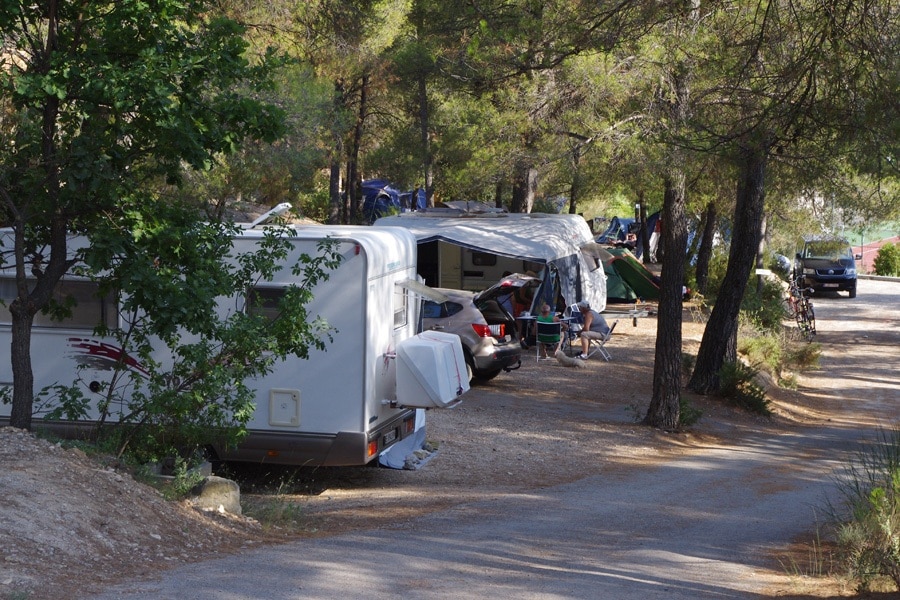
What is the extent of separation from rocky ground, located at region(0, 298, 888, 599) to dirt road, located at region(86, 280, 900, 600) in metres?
0.06

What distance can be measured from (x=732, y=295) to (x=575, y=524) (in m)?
9.32

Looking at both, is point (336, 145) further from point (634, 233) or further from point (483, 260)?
point (634, 233)

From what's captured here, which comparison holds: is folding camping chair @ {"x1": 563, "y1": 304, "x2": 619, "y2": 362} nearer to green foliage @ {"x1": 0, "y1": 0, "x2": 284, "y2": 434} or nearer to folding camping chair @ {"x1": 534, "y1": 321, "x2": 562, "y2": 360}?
folding camping chair @ {"x1": 534, "y1": 321, "x2": 562, "y2": 360}

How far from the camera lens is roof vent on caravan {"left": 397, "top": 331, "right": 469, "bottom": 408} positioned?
8.68 metres

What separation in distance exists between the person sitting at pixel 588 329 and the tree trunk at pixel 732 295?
2245mm

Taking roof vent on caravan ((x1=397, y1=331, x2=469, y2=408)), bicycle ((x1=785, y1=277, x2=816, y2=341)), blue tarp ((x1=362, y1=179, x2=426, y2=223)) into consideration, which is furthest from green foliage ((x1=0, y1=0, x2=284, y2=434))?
blue tarp ((x1=362, y1=179, x2=426, y2=223))

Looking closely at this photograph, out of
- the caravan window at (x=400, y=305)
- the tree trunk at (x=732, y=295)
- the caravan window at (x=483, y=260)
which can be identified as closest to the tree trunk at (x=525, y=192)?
the caravan window at (x=483, y=260)

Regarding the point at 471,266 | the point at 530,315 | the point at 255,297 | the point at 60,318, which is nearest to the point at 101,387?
the point at 60,318

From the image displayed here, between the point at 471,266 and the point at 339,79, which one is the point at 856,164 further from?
the point at 339,79

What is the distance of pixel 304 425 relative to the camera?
852 centimetres

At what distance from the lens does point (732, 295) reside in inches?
635

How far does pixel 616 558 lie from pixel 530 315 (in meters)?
12.6

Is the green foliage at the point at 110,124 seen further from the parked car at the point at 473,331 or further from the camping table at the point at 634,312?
the camping table at the point at 634,312

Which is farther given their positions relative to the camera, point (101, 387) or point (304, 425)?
point (304, 425)
